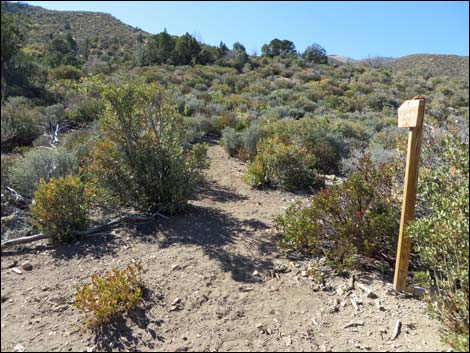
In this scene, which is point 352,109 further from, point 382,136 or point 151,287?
point 151,287

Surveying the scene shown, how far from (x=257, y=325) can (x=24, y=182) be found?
12.6 ft

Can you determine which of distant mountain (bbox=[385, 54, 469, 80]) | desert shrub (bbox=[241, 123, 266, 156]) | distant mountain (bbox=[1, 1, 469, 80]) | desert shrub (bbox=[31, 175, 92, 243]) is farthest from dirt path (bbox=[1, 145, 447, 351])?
distant mountain (bbox=[385, 54, 469, 80])

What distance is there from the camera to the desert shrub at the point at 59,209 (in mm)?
4180

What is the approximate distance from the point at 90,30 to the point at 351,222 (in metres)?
38.6

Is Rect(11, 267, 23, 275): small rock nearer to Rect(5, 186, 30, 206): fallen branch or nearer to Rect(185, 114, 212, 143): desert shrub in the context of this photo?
Rect(5, 186, 30, 206): fallen branch

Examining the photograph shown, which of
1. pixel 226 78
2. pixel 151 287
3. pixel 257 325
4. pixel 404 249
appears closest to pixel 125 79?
pixel 151 287

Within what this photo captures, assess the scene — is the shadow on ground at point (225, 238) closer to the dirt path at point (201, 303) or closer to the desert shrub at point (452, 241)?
the dirt path at point (201, 303)

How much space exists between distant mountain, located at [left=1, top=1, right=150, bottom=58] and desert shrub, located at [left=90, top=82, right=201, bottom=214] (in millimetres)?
22367

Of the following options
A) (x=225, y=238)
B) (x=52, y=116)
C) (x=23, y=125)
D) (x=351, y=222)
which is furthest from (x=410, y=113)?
(x=52, y=116)

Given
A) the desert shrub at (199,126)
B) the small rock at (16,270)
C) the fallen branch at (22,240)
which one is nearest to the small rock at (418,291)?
the small rock at (16,270)

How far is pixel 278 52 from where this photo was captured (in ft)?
114

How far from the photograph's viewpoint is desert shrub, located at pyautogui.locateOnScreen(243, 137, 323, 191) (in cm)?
673

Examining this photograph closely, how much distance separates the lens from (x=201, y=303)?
3.37 meters

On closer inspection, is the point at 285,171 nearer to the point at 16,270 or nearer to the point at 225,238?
the point at 225,238
